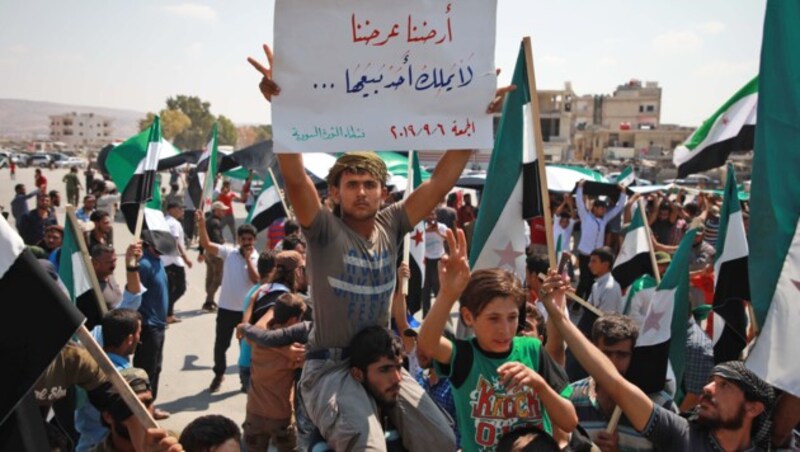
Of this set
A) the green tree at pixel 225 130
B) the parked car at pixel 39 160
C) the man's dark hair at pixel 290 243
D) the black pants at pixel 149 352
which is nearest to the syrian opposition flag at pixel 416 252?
the man's dark hair at pixel 290 243

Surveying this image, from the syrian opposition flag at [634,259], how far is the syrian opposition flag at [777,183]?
10.2 feet

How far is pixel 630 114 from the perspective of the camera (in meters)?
110

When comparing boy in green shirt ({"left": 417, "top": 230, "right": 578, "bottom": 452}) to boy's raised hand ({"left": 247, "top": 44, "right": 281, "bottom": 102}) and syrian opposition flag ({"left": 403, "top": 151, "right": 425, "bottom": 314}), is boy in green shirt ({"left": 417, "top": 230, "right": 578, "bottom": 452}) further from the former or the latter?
syrian opposition flag ({"left": 403, "top": 151, "right": 425, "bottom": 314})

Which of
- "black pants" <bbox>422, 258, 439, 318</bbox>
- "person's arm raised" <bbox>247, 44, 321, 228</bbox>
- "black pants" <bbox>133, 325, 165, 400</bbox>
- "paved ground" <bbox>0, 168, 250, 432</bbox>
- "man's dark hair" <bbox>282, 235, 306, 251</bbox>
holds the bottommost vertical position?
"paved ground" <bbox>0, 168, 250, 432</bbox>

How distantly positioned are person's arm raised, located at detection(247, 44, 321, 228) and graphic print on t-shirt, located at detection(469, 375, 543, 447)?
1.03 metres

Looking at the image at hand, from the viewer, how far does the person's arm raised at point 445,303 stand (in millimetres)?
3143

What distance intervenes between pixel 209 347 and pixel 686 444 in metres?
7.88

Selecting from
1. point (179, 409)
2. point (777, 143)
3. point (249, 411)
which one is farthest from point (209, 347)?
point (777, 143)

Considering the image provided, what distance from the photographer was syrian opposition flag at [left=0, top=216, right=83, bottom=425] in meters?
2.54

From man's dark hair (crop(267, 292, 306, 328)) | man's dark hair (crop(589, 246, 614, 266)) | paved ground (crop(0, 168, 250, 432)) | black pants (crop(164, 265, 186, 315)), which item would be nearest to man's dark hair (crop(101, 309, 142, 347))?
man's dark hair (crop(267, 292, 306, 328))

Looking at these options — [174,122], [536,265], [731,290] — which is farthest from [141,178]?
[174,122]

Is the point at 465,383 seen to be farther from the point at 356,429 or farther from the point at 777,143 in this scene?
the point at 777,143

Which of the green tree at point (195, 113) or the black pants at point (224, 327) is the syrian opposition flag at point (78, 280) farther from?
the green tree at point (195, 113)

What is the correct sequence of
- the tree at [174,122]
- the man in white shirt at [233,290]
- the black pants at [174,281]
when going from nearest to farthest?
the man in white shirt at [233,290] < the black pants at [174,281] < the tree at [174,122]
